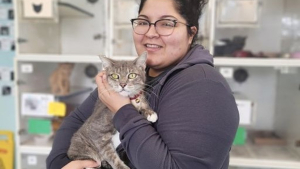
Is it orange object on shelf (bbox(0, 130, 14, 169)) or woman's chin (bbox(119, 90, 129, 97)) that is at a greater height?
woman's chin (bbox(119, 90, 129, 97))

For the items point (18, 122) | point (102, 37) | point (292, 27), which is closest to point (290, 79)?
point (292, 27)

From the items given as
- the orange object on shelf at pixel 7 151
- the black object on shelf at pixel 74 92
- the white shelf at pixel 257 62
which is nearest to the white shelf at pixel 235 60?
the white shelf at pixel 257 62

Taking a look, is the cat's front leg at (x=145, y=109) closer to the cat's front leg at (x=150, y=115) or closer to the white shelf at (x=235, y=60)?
the cat's front leg at (x=150, y=115)

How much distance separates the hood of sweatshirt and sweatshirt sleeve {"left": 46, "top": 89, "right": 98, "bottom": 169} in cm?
43

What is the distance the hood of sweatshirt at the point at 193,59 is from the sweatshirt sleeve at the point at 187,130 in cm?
6

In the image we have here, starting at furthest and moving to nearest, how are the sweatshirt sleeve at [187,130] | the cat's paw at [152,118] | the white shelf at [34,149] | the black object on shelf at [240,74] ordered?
the black object on shelf at [240,74], the white shelf at [34,149], the cat's paw at [152,118], the sweatshirt sleeve at [187,130]

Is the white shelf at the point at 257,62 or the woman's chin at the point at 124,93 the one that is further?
the white shelf at the point at 257,62

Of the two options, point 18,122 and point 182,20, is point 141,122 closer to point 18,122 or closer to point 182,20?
point 182,20

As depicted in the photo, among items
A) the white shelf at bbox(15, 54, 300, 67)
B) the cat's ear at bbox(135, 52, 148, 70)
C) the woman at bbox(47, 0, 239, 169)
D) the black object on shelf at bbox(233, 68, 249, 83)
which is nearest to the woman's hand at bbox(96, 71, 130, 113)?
the woman at bbox(47, 0, 239, 169)

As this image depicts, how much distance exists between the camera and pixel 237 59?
55.4 inches

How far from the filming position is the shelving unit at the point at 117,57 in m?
1.47

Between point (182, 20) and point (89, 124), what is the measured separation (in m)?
0.51

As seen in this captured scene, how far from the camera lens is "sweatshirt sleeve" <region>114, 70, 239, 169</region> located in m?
0.66

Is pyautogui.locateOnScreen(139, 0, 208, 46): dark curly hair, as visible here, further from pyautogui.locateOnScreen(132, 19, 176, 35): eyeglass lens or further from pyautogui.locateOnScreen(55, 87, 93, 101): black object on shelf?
pyautogui.locateOnScreen(55, 87, 93, 101): black object on shelf
